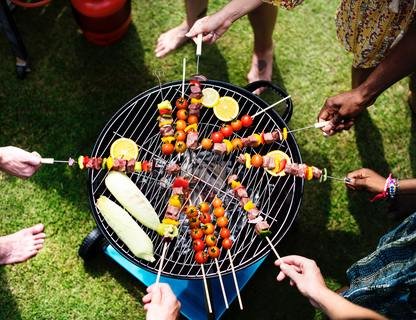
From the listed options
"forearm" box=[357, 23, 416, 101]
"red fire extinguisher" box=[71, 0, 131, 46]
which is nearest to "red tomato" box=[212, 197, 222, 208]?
"forearm" box=[357, 23, 416, 101]

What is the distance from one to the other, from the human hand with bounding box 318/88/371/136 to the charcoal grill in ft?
0.96

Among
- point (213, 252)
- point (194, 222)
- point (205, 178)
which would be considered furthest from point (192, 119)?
point (213, 252)

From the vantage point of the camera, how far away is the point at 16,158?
11.6ft

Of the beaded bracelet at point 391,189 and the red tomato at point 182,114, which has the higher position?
the red tomato at point 182,114

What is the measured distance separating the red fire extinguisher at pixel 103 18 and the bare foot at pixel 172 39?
0.38 meters

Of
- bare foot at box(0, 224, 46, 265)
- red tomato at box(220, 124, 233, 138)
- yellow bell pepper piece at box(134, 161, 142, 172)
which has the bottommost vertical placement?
bare foot at box(0, 224, 46, 265)

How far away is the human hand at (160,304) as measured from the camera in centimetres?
300

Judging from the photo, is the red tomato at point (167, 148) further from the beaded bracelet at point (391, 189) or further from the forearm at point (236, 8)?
the beaded bracelet at point (391, 189)

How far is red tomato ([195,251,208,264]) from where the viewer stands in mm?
3379

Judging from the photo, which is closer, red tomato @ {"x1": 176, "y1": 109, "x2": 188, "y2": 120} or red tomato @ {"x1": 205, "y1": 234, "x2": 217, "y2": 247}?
red tomato @ {"x1": 205, "y1": 234, "x2": 217, "y2": 247}

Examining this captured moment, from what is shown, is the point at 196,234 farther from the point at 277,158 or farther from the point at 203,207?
the point at 277,158

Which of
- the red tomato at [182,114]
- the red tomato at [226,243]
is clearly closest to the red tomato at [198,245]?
the red tomato at [226,243]

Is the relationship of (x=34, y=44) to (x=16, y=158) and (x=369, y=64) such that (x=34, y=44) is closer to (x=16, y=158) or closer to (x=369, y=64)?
(x=16, y=158)

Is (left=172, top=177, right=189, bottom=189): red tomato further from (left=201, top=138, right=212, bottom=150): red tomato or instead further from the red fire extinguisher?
the red fire extinguisher
